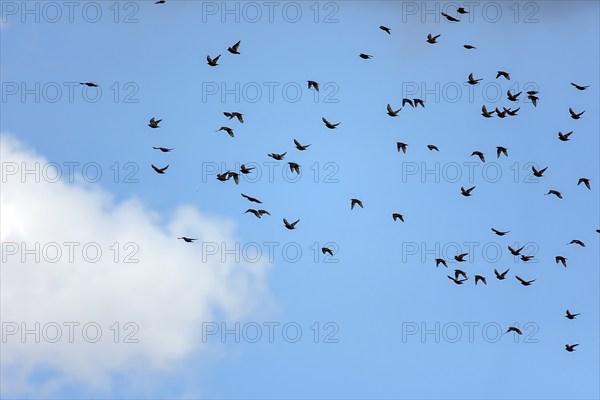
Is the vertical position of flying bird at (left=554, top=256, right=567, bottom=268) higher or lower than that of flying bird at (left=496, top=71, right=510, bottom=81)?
lower

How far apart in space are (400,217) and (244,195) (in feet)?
34.5

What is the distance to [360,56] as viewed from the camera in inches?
2427

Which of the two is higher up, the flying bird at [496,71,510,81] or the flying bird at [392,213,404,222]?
the flying bird at [496,71,510,81]

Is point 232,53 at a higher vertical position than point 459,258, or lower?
higher

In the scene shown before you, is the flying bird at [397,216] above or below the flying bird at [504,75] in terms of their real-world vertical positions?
below

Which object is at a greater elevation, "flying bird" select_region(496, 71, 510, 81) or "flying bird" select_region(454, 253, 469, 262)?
"flying bird" select_region(496, 71, 510, 81)

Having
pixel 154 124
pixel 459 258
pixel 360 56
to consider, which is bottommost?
pixel 459 258

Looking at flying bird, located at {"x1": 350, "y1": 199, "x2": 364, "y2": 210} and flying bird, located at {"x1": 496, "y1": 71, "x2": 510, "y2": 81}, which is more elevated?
flying bird, located at {"x1": 496, "y1": 71, "x2": 510, "y2": 81}

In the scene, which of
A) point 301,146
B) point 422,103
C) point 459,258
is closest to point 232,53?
point 301,146

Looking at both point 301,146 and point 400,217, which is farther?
point 400,217

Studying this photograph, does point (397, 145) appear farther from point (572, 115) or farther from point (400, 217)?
point (572, 115)

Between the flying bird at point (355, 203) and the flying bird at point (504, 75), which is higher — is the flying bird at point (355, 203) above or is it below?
below

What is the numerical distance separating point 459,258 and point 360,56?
10.9 metres

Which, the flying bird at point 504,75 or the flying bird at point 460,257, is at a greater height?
the flying bird at point 504,75
